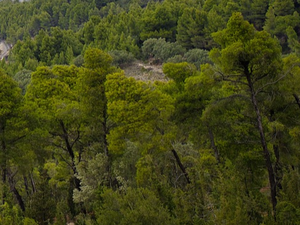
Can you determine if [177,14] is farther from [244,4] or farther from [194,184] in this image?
[194,184]

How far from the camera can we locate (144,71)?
47312 mm

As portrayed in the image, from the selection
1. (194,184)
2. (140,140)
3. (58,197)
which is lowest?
(58,197)

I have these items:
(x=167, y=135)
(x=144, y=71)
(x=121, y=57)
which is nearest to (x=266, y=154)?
(x=167, y=135)

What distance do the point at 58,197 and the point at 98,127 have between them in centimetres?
1117

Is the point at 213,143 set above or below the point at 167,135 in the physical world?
below

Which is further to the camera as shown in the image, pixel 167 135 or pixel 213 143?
pixel 213 143

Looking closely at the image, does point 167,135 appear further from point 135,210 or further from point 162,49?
point 162,49

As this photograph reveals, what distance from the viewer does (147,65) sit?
51250 mm

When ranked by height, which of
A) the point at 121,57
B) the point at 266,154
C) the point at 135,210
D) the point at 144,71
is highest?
the point at 121,57

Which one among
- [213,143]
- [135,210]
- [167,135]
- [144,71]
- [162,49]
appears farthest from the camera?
[162,49]

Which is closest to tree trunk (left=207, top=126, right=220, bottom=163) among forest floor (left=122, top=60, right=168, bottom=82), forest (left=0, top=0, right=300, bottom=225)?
forest (left=0, top=0, right=300, bottom=225)

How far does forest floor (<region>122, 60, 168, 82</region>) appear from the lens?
44.3 metres

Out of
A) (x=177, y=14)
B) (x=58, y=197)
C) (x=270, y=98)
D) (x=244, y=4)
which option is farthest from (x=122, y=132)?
(x=177, y=14)

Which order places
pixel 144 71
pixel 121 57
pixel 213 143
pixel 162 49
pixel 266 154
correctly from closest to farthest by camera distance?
pixel 266 154, pixel 213 143, pixel 144 71, pixel 162 49, pixel 121 57
